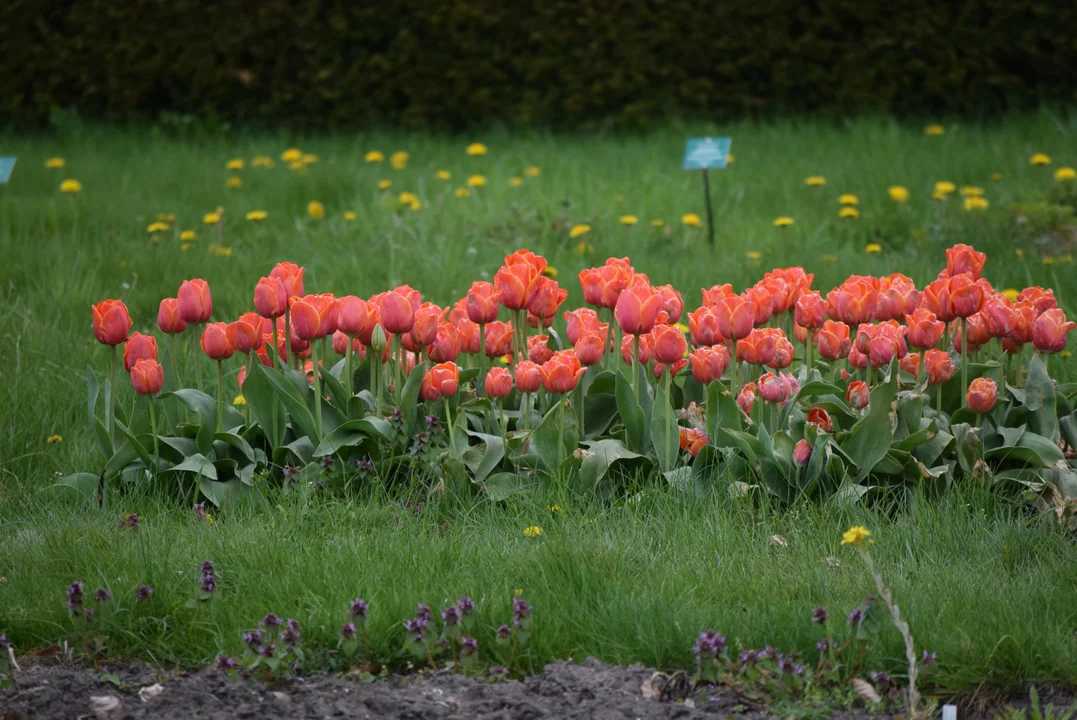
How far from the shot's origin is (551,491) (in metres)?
2.57

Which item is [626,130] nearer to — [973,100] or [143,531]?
[973,100]

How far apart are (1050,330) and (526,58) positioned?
623cm

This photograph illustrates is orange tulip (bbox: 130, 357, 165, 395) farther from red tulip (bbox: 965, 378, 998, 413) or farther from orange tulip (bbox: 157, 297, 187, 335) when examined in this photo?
red tulip (bbox: 965, 378, 998, 413)

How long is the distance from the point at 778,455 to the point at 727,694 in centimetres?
82

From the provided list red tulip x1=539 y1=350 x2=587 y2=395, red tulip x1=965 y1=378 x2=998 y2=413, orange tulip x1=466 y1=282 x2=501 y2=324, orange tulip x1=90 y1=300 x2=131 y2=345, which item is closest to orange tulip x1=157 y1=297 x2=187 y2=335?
orange tulip x1=90 y1=300 x2=131 y2=345

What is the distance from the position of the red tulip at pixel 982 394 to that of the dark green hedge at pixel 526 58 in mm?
5875

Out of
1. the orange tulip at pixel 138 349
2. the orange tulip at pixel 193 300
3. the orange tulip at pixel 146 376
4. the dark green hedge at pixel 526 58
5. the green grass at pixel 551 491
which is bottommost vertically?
the green grass at pixel 551 491

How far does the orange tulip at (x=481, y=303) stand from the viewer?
2.64m

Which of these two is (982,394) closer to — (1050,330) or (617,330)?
(1050,330)

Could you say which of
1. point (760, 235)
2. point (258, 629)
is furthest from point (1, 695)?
point (760, 235)

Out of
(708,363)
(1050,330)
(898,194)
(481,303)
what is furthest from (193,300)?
(898,194)

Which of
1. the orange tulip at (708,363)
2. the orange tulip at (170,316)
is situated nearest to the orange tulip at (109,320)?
the orange tulip at (170,316)

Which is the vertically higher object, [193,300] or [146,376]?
[193,300]

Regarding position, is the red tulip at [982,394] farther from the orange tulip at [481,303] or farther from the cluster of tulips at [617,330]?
the orange tulip at [481,303]
